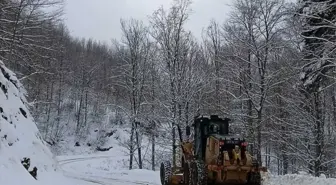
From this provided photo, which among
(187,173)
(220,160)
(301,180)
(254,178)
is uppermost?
(220,160)

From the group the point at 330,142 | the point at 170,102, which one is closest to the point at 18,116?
the point at 170,102

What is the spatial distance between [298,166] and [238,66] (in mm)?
8602

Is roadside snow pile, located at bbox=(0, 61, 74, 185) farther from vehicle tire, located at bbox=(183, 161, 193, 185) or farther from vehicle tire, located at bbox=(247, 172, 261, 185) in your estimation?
vehicle tire, located at bbox=(247, 172, 261, 185)

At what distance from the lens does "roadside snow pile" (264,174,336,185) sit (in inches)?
513

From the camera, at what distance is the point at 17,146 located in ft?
41.3

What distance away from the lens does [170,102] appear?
84.0ft

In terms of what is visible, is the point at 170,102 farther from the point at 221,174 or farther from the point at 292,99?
the point at 221,174

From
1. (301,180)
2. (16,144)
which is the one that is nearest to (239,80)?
(301,180)

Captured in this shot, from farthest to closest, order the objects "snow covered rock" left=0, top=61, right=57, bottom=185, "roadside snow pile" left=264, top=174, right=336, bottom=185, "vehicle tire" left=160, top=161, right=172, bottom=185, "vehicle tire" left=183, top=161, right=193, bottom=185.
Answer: "vehicle tire" left=160, top=161, right=172, bottom=185 < "vehicle tire" left=183, top=161, right=193, bottom=185 < "roadside snow pile" left=264, top=174, right=336, bottom=185 < "snow covered rock" left=0, top=61, right=57, bottom=185

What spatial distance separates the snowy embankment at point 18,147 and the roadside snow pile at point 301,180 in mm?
8108

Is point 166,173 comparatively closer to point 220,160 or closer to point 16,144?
point 220,160

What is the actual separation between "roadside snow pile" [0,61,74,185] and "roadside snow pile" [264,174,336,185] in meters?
8.60

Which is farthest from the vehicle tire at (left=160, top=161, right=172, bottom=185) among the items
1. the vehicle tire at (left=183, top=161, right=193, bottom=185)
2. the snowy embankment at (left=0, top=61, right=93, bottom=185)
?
the snowy embankment at (left=0, top=61, right=93, bottom=185)

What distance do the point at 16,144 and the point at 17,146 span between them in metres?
0.10
